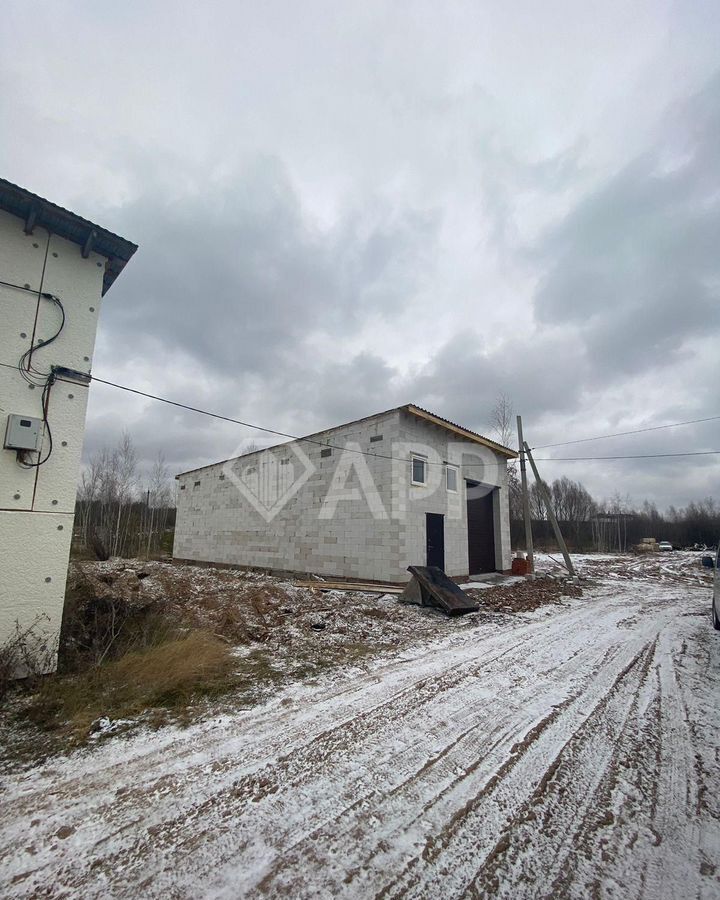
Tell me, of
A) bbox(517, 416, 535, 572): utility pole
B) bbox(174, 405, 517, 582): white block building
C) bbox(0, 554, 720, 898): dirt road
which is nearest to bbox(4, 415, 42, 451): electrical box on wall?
bbox(0, 554, 720, 898): dirt road

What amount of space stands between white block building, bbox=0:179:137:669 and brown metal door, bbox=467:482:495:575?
1206cm

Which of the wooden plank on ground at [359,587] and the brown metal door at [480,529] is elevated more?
the brown metal door at [480,529]

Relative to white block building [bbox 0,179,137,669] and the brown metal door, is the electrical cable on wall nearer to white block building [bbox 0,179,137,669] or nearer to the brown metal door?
white block building [bbox 0,179,137,669]

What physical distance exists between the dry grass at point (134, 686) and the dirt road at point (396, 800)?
577 millimetres

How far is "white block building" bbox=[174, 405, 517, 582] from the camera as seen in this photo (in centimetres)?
1138

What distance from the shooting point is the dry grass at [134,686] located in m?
3.33

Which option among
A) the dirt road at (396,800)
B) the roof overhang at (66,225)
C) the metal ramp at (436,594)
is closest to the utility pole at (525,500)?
the metal ramp at (436,594)

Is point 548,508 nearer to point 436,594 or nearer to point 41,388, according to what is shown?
point 436,594

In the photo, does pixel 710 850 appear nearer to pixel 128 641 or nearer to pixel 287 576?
pixel 128 641

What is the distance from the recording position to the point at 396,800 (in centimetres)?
240

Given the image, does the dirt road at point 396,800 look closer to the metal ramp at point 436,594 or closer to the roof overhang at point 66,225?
the metal ramp at point 436,594

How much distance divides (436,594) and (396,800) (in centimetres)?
596

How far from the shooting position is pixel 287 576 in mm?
13508

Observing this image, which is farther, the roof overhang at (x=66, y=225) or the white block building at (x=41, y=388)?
the roof overhang at (x=66, y=225)
